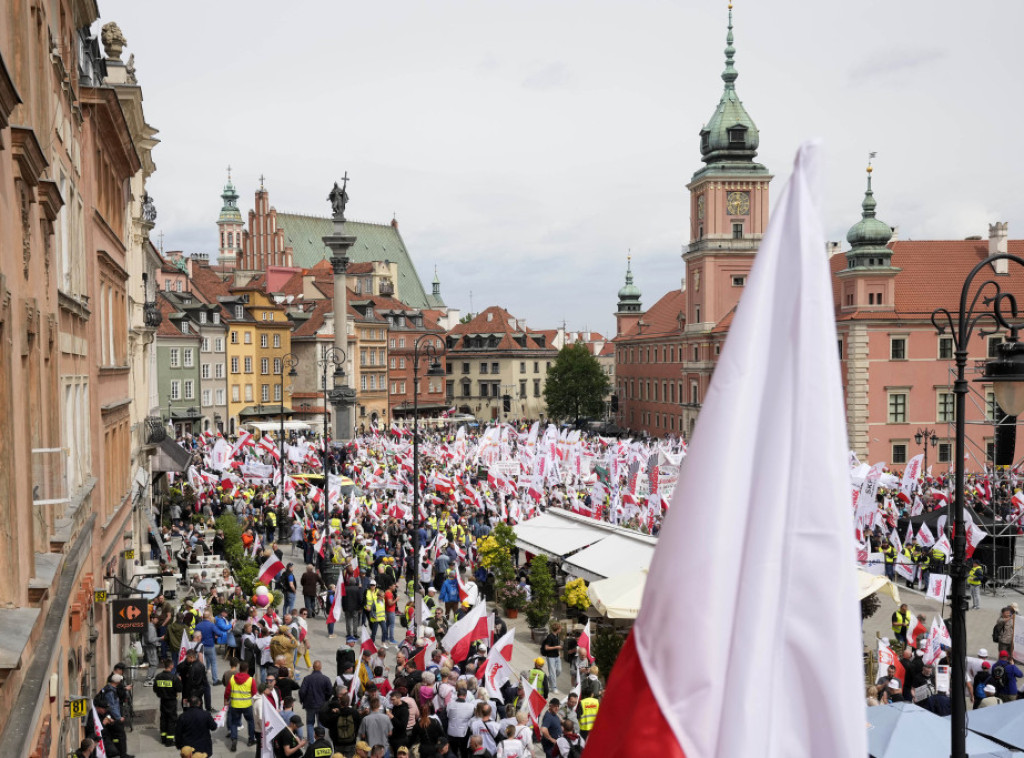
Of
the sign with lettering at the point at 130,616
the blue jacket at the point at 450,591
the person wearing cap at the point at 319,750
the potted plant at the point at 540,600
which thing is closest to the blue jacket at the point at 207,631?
the sign with lettering at the point at 130,616

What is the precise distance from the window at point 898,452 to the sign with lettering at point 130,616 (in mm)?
54291

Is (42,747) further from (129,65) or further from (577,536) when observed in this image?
(129,65)

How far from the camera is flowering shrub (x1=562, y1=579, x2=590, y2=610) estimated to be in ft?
74.5

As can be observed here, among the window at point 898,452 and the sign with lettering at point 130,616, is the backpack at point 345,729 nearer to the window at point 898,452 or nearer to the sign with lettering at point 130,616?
the sign with lettering at point 130,616

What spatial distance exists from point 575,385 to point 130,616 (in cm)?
9150

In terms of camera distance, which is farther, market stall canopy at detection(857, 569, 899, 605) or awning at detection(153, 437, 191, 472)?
awning at detection(153, 437, 191, 472)

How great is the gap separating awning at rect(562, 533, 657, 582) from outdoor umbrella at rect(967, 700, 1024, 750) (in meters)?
8.83

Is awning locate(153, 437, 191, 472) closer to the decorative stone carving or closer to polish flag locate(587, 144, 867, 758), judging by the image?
the decorative stone carving

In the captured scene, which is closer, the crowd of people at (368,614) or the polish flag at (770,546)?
the polish flag at (770,546)

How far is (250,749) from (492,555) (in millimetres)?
10027

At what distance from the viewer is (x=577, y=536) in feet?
80.7

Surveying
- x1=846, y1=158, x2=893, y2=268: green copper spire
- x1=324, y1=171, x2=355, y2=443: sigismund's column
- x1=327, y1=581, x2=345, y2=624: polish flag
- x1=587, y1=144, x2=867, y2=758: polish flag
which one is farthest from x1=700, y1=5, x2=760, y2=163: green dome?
x1=587, y1=144, x2=867, y2=758: polish flag

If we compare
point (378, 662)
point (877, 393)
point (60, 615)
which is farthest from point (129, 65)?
point (877, 393)

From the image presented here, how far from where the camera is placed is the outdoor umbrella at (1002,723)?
11625mm
